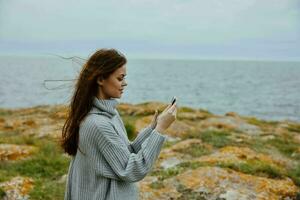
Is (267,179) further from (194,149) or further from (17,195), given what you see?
(17,195)

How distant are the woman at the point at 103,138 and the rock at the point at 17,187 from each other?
362cm

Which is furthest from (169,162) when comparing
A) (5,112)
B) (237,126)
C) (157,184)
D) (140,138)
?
(5,112)

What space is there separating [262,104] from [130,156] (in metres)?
55.8

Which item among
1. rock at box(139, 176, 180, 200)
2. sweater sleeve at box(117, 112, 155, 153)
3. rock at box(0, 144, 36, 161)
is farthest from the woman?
rock at box(0, 144, 36, 161)

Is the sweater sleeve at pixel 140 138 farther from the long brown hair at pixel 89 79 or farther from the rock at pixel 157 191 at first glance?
the rock at pixel 157 191

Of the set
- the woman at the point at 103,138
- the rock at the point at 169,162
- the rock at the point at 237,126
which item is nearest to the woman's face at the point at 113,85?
the woman at the point at 103,138

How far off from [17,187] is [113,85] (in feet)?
14.4

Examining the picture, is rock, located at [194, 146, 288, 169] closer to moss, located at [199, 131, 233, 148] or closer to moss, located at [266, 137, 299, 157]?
moss, located at [199, 131, 233, 148]

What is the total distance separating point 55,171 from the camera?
873cm

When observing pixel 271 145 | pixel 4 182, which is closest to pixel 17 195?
pixel 4 182

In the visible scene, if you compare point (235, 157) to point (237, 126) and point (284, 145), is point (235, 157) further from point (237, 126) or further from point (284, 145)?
point (237, 126)

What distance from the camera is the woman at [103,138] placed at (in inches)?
134

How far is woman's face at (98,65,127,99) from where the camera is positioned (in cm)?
356

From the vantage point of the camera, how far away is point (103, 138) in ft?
11.2
